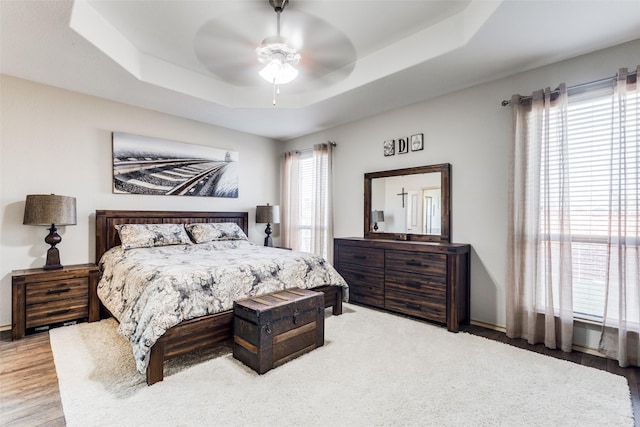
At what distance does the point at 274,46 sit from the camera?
2438 mm

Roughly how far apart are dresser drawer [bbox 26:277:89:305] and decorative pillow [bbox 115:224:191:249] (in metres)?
0.54

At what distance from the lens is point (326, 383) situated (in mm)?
2059

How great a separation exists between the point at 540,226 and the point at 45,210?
4.69m

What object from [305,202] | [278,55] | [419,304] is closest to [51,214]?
[278,55]

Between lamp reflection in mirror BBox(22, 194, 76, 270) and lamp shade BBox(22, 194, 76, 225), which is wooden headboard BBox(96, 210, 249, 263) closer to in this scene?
lamp reflection in mirror BBox(22, 194, 76, 270)

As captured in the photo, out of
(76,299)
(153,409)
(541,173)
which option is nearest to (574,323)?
(541,173)

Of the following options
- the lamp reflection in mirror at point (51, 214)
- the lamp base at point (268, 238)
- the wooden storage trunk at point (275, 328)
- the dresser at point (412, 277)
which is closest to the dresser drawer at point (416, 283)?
the dresser at point (412, 277)

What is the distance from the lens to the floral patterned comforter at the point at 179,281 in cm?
211

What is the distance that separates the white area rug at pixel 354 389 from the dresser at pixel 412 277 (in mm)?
464

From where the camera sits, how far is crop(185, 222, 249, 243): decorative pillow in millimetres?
4027

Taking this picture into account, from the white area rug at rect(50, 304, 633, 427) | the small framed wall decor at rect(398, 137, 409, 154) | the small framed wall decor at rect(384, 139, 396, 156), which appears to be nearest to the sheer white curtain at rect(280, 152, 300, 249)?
the small framed wall decor at rect(384, 139, 396, 156)

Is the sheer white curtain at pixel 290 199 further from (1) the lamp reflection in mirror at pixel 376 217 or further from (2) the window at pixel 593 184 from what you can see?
(2) the window at pixel 593 184

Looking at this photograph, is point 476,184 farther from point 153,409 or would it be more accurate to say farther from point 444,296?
point 153,409

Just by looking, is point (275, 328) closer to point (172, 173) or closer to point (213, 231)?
point (213, 231)
